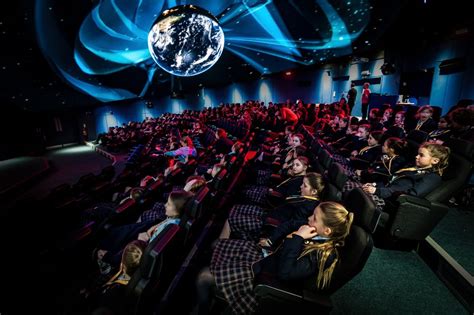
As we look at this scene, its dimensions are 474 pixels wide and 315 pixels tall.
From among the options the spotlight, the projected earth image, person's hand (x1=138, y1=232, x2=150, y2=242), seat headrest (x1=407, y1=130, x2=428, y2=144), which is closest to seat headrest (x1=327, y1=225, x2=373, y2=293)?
person's hand (x1=138, y1=232, x2=150, y2=242)

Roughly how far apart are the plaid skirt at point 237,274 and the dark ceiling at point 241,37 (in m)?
5.61

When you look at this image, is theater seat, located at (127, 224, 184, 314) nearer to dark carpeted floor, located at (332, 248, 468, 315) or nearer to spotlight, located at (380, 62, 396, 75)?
dark carpeted floor, located at (332, 248, 468, 315)

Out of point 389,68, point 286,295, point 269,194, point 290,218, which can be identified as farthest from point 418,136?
point 389,68

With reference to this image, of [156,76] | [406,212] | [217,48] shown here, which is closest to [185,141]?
[217,48]

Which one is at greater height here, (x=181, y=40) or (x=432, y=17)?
(x=432, y=17)

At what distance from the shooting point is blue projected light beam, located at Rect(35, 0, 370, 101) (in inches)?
287

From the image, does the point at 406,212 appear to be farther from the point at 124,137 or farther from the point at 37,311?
the point at 124,137

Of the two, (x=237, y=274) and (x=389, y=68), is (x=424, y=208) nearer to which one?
(x=237, y=274)

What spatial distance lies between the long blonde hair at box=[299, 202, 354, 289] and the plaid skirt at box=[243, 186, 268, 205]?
139 centimetres

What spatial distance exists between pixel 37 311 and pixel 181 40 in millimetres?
3099

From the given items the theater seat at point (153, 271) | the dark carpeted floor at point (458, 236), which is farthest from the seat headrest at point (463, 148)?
the theater seat at point (153, 271)

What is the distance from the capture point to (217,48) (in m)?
3.53

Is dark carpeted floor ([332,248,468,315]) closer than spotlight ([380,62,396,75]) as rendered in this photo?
Yes

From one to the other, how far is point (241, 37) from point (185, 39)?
9.43 m
